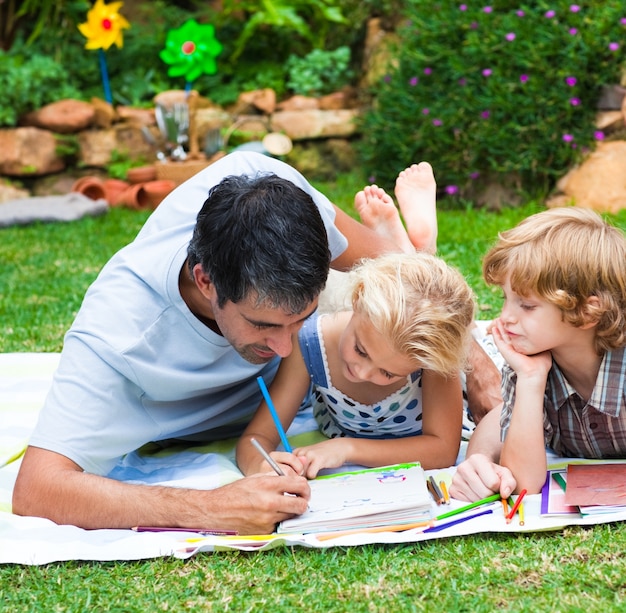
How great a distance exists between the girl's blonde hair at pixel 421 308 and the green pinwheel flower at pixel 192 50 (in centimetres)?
633

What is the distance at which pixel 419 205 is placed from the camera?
365cm

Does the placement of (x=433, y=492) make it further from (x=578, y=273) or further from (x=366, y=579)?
(x=578, y=273)

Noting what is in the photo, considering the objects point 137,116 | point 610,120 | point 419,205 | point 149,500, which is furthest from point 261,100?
point 149,500

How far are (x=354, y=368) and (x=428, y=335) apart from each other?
24cm

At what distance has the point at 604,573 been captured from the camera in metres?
2.09

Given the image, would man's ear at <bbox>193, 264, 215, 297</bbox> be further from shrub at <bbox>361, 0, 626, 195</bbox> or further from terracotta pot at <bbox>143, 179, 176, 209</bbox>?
terracotta pot at <bbox>143, 179, 176, 209</bbox>

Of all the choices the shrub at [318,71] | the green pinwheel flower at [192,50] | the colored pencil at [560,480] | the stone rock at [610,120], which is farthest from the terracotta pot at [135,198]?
the colored pencil at [560,480]

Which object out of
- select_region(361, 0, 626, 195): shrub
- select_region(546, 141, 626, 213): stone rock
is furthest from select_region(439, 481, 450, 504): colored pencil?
select_region(361, 0, 626, 195): shrub

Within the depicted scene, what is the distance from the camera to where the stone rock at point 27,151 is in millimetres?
8133

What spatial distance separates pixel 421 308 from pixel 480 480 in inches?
19.3

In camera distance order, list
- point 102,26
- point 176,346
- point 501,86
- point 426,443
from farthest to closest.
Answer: point 102,26, point 501,86, point 426,443, point 176,346

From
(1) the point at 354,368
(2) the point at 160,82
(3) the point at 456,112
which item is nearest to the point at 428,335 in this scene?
(1) the point at 354,368

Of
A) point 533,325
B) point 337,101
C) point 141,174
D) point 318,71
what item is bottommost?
point 141,174

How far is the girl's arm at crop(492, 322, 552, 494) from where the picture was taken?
8.29ft
